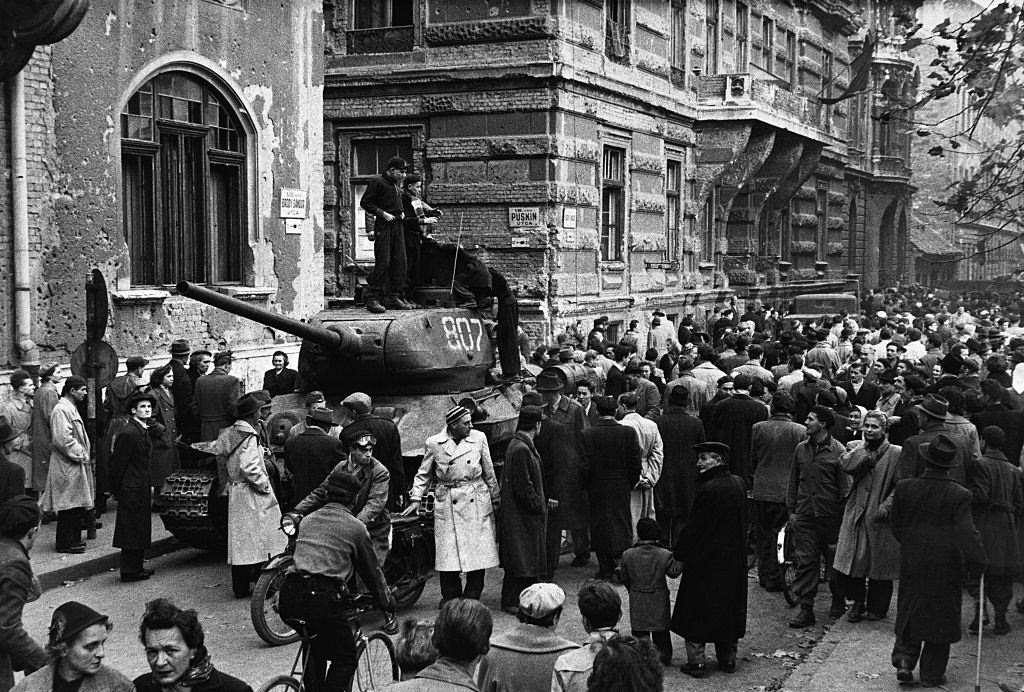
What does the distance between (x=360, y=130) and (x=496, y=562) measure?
47.9 ft

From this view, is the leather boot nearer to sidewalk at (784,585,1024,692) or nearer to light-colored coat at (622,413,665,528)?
sidewalk at (784,585,1024,692)

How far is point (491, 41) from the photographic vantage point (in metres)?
21.9

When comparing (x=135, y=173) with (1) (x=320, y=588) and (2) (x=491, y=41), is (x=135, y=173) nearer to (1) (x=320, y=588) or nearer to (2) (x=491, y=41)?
(2) (x=491, y=41)

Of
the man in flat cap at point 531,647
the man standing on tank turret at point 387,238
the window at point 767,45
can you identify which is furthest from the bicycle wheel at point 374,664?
the window at point 767,45

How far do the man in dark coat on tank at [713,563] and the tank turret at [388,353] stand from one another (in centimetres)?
408

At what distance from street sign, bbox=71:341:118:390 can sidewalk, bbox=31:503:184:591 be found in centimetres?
155

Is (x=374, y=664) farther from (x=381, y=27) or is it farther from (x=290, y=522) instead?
(x=381, y=27)

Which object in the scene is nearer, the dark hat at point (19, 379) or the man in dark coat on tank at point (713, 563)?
the man in dark coat on tank at point (713, 563)

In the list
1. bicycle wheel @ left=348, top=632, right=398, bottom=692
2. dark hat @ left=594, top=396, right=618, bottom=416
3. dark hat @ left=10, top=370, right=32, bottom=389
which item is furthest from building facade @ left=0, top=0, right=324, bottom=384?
bicycle wheel @ left=348, top=632, right=398, bottom=692

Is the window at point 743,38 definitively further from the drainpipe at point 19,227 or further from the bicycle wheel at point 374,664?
the bicycle wheel at point 374,664

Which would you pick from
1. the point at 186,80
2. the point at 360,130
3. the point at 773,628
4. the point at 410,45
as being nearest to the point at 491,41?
the point at 410,45

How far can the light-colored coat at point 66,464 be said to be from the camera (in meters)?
11.8

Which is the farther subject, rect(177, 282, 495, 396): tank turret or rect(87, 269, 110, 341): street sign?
rect(177, 282, 495, 396): tank turret

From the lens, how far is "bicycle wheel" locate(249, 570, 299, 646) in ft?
30.1
